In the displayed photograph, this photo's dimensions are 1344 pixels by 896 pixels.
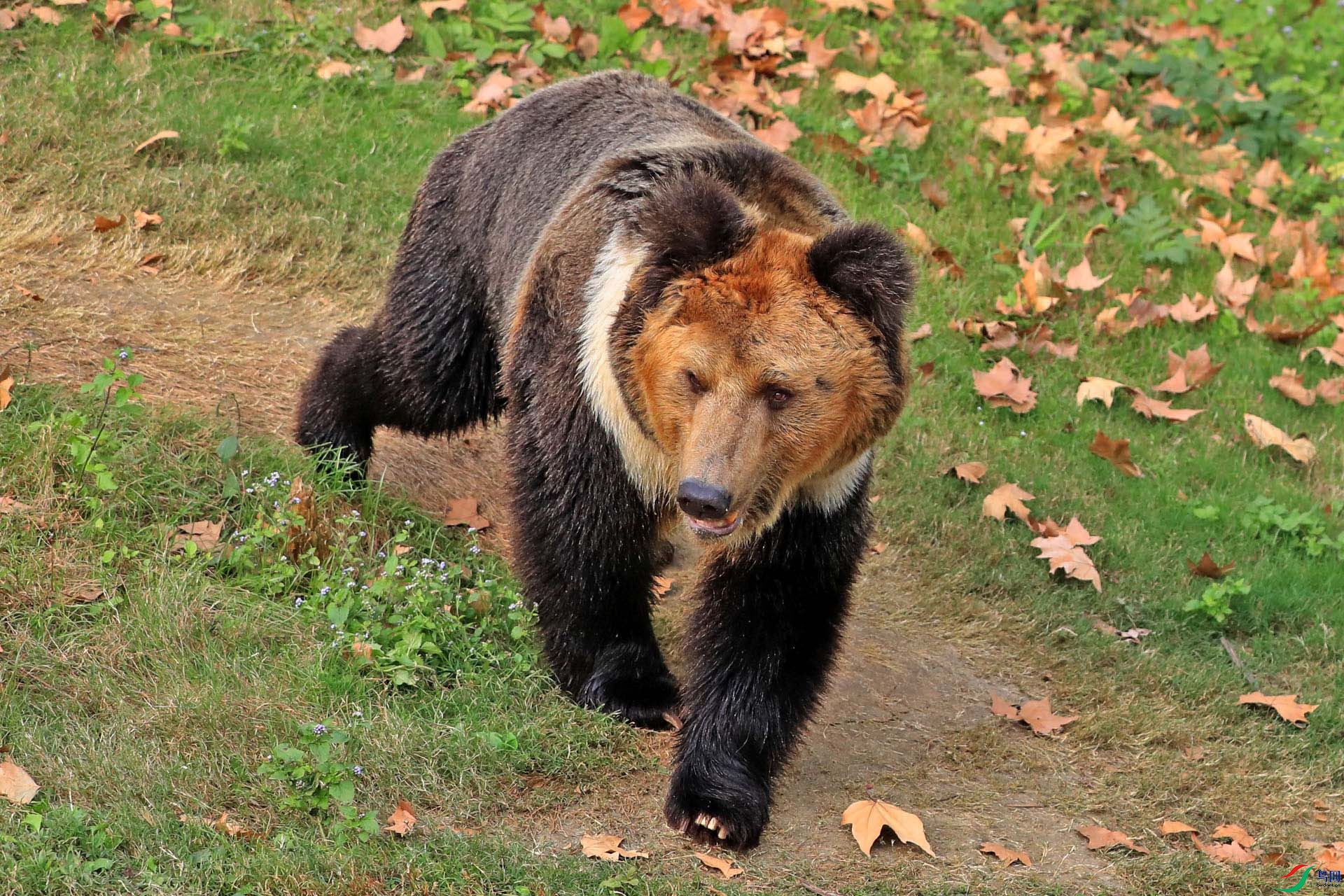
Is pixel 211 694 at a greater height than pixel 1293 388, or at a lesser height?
greater

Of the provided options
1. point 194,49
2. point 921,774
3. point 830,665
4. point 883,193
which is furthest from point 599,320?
point 194,49

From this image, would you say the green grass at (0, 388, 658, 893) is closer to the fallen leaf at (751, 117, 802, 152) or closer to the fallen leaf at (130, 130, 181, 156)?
the fallen leaf at (130, 130, 181, 156)

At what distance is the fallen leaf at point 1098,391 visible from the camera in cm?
748

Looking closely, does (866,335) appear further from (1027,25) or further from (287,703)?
(1027,25)

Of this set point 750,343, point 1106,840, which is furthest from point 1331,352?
point 750,343

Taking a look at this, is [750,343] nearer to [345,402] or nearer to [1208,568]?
[345,402]

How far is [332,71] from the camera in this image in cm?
877

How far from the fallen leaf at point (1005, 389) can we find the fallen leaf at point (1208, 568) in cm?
128

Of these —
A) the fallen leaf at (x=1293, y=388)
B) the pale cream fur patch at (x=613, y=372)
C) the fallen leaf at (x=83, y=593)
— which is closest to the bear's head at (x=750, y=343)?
the pale cream fur patch at (x=613, y=372)

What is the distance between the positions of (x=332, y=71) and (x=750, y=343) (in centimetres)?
576

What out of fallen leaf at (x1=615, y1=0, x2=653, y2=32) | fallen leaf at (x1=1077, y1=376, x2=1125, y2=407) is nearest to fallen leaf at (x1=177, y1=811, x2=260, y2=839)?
fallen leaf at (x1=1077, y1=376, x2=1125, y2=407)

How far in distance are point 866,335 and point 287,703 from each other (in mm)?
2113

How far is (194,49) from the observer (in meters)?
8.64

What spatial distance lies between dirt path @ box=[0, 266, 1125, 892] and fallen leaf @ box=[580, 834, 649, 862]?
0.07 metres
